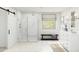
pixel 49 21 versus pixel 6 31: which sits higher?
pixel 49 21

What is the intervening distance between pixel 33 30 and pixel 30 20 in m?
0.81

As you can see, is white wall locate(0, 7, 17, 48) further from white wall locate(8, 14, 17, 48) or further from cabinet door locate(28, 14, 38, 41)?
cabinet door locate(28, 14, 38, 41)

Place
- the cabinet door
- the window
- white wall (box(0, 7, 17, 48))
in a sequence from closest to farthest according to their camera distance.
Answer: white wall (box(0, 7, 17, 48)), the window, the cabinet door

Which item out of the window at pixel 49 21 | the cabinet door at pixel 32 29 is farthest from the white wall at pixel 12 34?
the cabinet door at pixel 32 29

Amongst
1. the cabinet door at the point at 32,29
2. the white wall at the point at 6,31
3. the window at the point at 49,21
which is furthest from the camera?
the cabinet door at the point at 32,29

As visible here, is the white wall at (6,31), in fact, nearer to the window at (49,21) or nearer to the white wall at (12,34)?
the white wall at (12,34)

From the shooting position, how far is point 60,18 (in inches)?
168

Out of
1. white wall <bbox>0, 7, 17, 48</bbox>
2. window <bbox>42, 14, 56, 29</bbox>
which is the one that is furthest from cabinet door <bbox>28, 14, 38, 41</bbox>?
white wall <bbox>0, 7, 17, 48</bbox>

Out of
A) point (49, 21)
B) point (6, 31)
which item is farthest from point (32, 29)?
point (6, 31)

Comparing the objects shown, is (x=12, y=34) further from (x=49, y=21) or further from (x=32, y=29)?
(x=32, y=29)

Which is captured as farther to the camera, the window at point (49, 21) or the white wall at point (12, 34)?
the window at point (49, 21)

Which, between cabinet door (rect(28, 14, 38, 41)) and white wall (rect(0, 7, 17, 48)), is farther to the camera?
cabinet door (rect(28, 14, 38, 41))

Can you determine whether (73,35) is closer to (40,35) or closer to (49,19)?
(49,19)

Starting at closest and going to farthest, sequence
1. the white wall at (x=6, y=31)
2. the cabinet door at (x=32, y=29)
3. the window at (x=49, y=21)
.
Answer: the white wall at (x=6, y=31)
the window at (x=49, y=21)
the cabinet door at (x=32, y=29)
